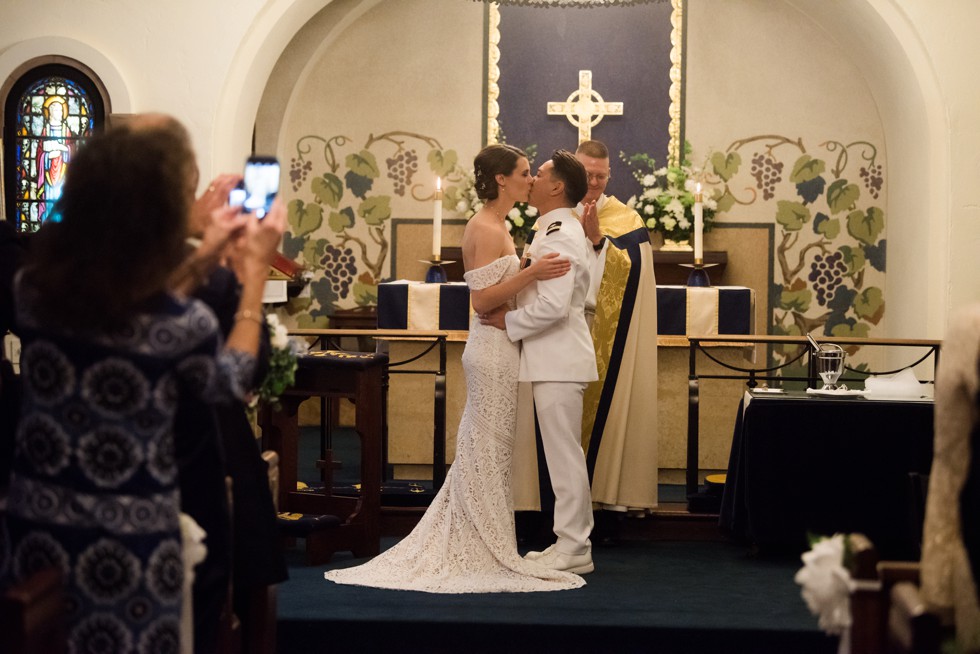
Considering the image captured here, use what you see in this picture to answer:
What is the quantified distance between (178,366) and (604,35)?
7.94m

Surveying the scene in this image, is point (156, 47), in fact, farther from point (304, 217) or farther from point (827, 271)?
point (827, 271)

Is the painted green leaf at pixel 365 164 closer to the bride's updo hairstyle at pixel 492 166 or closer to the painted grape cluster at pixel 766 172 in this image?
the painted grape cluster at pixel 766 172

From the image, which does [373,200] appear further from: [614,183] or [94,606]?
[94,606]

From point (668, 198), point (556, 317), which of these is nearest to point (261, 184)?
point (556, 317)

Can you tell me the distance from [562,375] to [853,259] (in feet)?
17.5

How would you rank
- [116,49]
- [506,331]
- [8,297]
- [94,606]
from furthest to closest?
[116,49] → [506,331] → [8,297] → [94,606]

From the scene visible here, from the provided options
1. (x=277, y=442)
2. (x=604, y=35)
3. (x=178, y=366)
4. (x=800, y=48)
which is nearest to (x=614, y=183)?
(x=604, y=35)

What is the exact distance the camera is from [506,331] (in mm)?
5027

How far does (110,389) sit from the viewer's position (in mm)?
2361

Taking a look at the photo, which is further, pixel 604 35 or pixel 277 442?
pixel 604 35

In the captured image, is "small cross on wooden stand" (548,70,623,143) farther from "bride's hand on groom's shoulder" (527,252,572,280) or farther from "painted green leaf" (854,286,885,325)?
"bride's hand on groom's shoulder" (527,252,572,280)

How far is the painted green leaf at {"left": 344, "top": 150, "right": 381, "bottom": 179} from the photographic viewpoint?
32.6ft

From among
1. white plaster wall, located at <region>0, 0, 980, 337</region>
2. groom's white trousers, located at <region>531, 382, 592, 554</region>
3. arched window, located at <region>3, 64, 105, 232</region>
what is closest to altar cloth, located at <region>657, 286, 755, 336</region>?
white plaster wall, located at <region>0, 0, 980, 337</region>

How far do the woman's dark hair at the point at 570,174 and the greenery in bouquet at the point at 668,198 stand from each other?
4204mm
